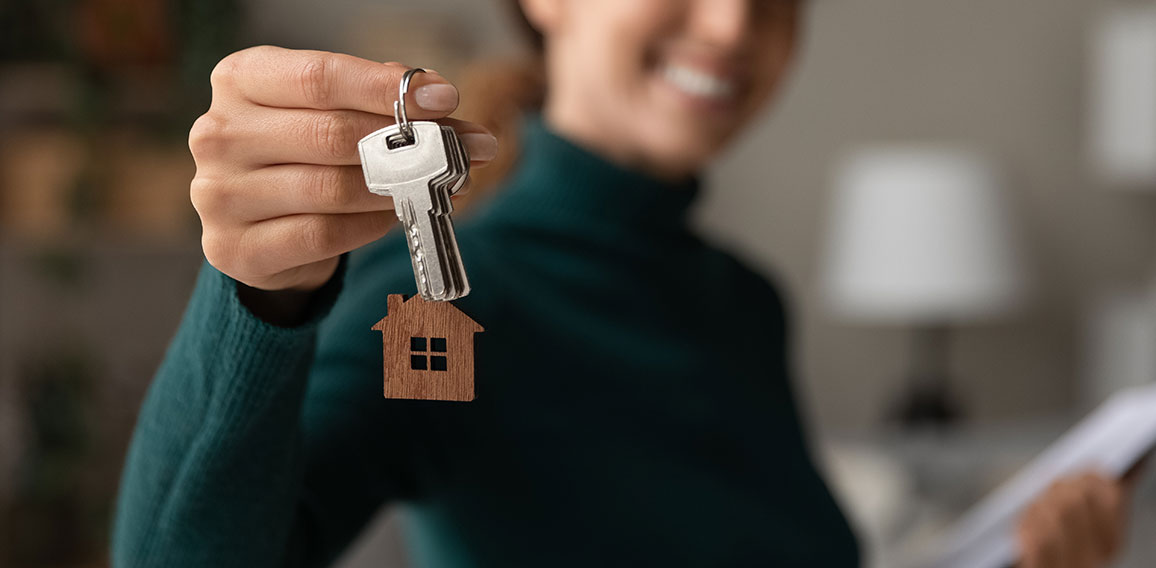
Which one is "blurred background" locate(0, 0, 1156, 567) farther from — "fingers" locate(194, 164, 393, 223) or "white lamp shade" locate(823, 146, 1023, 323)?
"fingers" locate(194, 164, 393, 223)

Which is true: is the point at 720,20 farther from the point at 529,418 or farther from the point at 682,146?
the point at 529,418

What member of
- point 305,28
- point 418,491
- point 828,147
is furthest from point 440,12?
point 418,491

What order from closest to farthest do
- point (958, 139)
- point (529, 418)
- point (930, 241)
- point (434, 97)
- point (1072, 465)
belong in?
point (434, 97), point (529, 418), point (1072, 465), point (930, 241), point (958, 139)

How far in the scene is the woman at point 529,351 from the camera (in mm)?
241

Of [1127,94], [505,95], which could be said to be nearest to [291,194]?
[505,95]

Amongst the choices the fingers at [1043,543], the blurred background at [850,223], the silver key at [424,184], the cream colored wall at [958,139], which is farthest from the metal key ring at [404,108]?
the cream colored wall at [958,139]

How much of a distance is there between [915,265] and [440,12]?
102cm

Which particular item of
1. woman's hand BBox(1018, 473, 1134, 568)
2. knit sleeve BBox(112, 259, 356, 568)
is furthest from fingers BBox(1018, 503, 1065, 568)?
knit sleeve BBox(112, 259, 356, 568)

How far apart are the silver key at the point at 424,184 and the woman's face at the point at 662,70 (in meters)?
0.20

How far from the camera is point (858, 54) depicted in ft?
7.34

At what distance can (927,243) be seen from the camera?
1.99m

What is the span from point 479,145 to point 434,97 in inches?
0.7

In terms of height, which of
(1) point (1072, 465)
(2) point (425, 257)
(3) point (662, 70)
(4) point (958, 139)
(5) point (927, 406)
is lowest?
(5) point (927, 406)

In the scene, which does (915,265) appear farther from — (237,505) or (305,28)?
(237,505)
